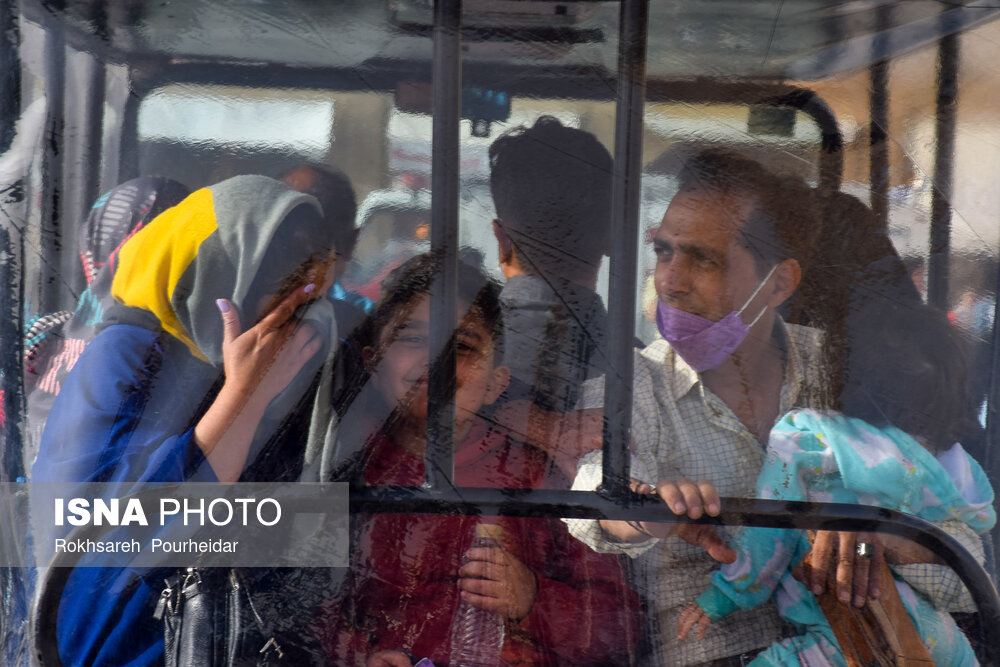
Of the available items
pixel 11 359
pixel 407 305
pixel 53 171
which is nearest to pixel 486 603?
pixel 407 305

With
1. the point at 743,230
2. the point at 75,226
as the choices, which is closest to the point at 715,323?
the point at 743,230

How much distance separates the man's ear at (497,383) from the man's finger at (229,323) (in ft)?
A: 1.29

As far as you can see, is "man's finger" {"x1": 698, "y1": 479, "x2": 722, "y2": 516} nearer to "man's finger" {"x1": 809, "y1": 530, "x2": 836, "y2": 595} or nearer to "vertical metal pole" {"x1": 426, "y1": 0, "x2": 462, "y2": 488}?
"man's finger" {"x1": 809, "y1": 530, "x2": 836, "y2": 595}

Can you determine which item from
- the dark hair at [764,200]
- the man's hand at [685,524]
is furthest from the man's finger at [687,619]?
the dark hair at [764,200]

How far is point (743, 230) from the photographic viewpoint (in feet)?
4.39

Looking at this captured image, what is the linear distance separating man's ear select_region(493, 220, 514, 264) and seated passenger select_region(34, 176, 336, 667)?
0.86 feet

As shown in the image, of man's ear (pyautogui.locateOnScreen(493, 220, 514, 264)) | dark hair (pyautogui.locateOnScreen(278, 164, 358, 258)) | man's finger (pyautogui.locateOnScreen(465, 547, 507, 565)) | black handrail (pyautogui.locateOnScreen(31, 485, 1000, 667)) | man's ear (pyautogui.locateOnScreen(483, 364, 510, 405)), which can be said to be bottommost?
man's finger (pyautogui.locateOnScreen(465, 547, 507, 565))

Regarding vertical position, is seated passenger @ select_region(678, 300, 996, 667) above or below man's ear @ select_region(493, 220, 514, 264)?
below

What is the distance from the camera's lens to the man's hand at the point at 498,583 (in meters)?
1.34

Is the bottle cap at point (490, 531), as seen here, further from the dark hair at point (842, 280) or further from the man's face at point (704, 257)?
the dark hair at point (842, 280)

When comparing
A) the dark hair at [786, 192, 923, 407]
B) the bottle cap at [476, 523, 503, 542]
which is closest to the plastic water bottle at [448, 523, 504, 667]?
the bottle cap at [476, 523, 503, 542]

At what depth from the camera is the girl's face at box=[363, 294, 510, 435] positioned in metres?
1.31

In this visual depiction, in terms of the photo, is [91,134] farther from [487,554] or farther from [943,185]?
[943,185]

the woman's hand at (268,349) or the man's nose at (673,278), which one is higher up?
the man's nose at (673,278)
